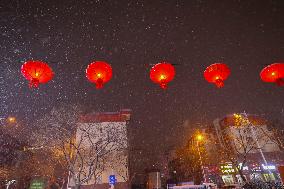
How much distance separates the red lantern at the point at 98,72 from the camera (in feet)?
23.6

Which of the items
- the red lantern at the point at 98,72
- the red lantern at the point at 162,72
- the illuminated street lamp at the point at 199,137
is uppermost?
the illuminated street lamp at the point at 199,137

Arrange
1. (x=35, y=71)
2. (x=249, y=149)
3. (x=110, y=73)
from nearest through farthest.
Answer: (x=35, y=71)
(x=110, y=73)
(x=249, y=149)

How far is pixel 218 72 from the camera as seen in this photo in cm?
762

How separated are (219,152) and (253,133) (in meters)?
6.04

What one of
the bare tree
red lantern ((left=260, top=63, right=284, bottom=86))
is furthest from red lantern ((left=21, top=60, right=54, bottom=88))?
the bare tree

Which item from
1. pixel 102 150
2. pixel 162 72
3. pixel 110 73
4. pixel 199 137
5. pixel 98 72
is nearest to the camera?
pixel 98 72

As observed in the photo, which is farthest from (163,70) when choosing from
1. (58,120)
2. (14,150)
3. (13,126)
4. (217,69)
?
(14,150)

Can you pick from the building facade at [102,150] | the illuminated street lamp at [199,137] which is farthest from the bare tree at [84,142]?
the illuminated street lamp at [199,137]

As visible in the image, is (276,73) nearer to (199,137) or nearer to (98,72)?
(98,72)

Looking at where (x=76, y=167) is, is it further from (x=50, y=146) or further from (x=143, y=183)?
(x=143, y=183)

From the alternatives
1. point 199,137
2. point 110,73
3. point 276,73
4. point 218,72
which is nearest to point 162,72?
point 110,73

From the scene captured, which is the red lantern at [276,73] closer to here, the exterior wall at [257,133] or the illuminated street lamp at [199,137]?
the exterior wall at [257,133]

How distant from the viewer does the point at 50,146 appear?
2797 centimetres

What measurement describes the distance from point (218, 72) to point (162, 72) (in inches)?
69.9
